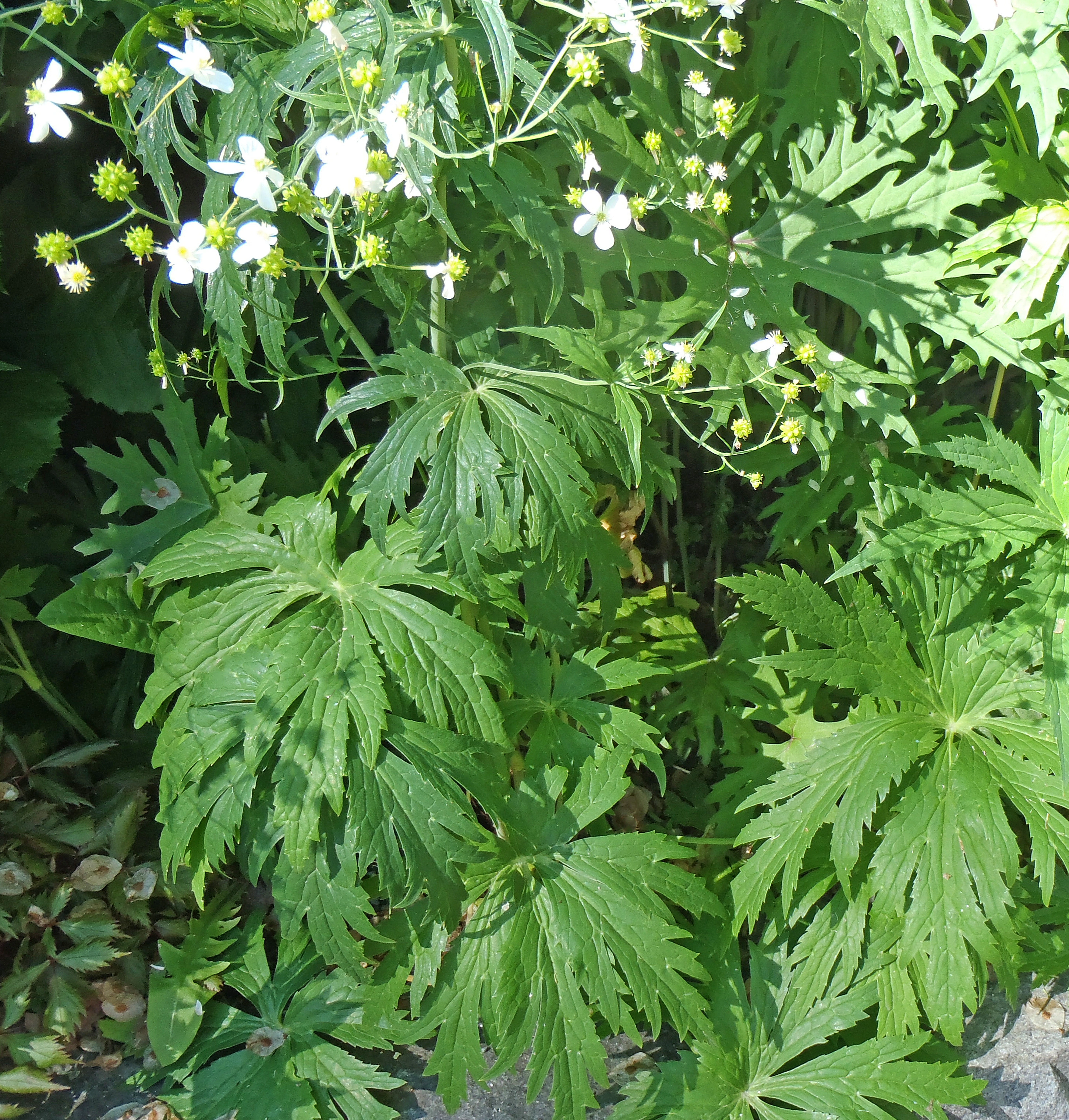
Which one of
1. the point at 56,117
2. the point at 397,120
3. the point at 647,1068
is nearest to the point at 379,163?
the point at 397,120

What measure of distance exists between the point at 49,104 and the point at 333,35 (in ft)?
1.26

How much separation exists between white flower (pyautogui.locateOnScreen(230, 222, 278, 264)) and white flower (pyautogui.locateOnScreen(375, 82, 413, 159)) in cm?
19

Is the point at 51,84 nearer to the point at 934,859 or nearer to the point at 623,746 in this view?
the point at 623,746

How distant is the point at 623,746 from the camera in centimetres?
174

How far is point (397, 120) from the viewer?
1.20 meters

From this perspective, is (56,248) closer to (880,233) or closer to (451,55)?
(451,55)

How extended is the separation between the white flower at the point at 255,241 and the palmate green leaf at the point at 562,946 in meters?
0.92

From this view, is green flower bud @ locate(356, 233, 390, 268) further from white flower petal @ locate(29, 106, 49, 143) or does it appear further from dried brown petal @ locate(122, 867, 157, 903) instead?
dried brown petal @ locate(122, 867, 157, 903)

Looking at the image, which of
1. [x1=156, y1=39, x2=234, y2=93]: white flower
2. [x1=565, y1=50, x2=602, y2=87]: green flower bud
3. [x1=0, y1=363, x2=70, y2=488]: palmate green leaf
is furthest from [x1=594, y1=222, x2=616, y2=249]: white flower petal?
[x1=0, y1=363, x2=70, y2=488]: palmate green leaf

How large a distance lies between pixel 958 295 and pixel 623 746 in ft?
3.44

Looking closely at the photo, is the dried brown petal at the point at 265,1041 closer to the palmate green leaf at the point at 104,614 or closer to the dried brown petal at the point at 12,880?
the dried brown petal at the point at 12,880

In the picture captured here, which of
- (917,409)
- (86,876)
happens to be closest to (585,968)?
(86,876)

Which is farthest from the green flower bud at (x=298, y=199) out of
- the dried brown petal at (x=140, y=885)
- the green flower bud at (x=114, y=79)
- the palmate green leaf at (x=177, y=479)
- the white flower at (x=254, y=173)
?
the dried brown petal at (x=140, y=885)

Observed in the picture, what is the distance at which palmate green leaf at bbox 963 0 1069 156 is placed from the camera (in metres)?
1.45
